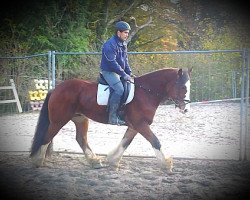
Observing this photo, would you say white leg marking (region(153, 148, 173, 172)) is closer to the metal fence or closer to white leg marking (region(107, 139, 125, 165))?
white leg marking (region(107, 139, 125, 165))

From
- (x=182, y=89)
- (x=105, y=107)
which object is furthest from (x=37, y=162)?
(x=182, y=89)

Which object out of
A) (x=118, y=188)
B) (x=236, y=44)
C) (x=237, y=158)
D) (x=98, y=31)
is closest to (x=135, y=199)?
(x=118, y=188)

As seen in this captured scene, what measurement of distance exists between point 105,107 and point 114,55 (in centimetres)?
89

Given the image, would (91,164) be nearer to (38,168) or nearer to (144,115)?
(38,168)

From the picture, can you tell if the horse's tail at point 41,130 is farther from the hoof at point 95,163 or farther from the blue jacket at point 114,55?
the blue jacket at point 114,55

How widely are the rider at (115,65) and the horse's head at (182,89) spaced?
2.51 feet

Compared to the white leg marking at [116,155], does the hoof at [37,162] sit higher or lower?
lower

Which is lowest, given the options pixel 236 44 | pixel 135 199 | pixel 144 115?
pixel 135 199

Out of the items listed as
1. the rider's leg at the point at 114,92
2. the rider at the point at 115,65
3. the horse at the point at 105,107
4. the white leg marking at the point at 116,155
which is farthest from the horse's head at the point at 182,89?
the white leg marking at the point at 116,155

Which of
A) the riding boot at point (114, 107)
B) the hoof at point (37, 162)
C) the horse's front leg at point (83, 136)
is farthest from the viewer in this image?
the horse's front leg at point (83, 136)

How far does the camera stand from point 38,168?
5.30 m

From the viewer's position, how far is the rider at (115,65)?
4996 millimetres

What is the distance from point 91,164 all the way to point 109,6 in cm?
532

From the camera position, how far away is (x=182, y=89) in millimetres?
4969
